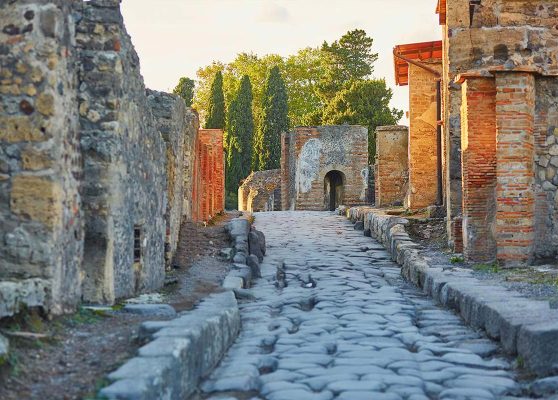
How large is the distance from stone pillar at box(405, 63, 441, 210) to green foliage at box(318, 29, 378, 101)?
97.2 ft

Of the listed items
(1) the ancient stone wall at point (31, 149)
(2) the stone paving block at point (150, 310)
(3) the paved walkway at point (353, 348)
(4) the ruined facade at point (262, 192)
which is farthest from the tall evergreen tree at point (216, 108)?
(1) the ancient stone wall at point (31, 149)

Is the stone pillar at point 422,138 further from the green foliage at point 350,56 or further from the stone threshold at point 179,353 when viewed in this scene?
the green foliage at point 350,56

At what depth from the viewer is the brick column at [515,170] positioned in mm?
10781

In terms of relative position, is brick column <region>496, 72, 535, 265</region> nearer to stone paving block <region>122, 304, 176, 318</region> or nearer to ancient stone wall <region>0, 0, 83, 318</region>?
stone paving block <region>122, 304, 176, 318</region>

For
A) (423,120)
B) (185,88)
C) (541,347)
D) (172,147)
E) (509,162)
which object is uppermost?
(185,88)

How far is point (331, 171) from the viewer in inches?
1335

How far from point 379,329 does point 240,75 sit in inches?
1979

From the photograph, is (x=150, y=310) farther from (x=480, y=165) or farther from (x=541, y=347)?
(x=480, y=165)

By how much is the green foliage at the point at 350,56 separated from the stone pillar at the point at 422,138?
2963cm

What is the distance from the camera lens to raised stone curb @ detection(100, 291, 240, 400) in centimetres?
407

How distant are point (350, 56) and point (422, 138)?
31.8m

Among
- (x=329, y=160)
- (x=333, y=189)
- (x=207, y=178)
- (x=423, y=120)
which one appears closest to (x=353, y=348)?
(x=207, y=178)

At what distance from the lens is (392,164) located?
83.8 feet

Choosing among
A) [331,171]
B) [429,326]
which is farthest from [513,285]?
[331,171]
